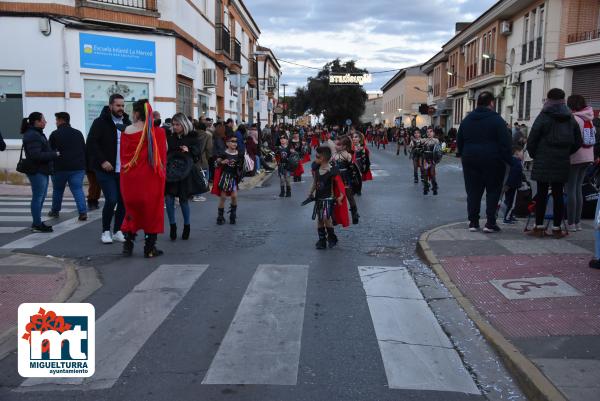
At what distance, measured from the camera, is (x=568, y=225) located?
8336 mm

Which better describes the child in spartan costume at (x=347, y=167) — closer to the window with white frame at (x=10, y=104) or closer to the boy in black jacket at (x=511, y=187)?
the boy in black jacket at (x=511, y=187)

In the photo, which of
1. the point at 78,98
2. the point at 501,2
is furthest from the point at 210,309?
the point at 501,2

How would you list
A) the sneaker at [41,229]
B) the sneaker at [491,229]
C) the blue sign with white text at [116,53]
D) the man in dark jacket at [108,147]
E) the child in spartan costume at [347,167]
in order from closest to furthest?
1. the man in dark jacket at [108,147]
2. the sneaker at [491,229]
3. the sneaker at [41,229]
4. the child in spartan costume at [347,167]
5. the blue sign with white text at [116,53]

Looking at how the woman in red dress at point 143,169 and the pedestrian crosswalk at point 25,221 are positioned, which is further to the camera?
the pedestrian crosswalk at point 25,221

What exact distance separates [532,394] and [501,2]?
31.0m

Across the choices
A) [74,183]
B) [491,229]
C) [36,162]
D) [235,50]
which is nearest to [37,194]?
[36,162]

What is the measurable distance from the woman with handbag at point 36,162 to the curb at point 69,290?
7.11 ft

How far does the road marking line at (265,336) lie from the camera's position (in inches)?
152

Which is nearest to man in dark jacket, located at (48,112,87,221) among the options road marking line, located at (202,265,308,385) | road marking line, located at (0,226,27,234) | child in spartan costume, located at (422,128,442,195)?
road marking line, located at (0,226,27,234)

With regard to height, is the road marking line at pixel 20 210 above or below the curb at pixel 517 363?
below

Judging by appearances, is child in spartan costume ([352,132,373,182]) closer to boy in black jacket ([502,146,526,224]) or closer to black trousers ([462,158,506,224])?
boy in black jacket ([502,146,526,224])

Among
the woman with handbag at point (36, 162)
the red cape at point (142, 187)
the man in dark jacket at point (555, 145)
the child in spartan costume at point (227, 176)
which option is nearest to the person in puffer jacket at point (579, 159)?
the man in dark jacket at point (555, 145)

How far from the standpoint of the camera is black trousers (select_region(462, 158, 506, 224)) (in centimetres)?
828

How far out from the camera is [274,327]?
477cm
